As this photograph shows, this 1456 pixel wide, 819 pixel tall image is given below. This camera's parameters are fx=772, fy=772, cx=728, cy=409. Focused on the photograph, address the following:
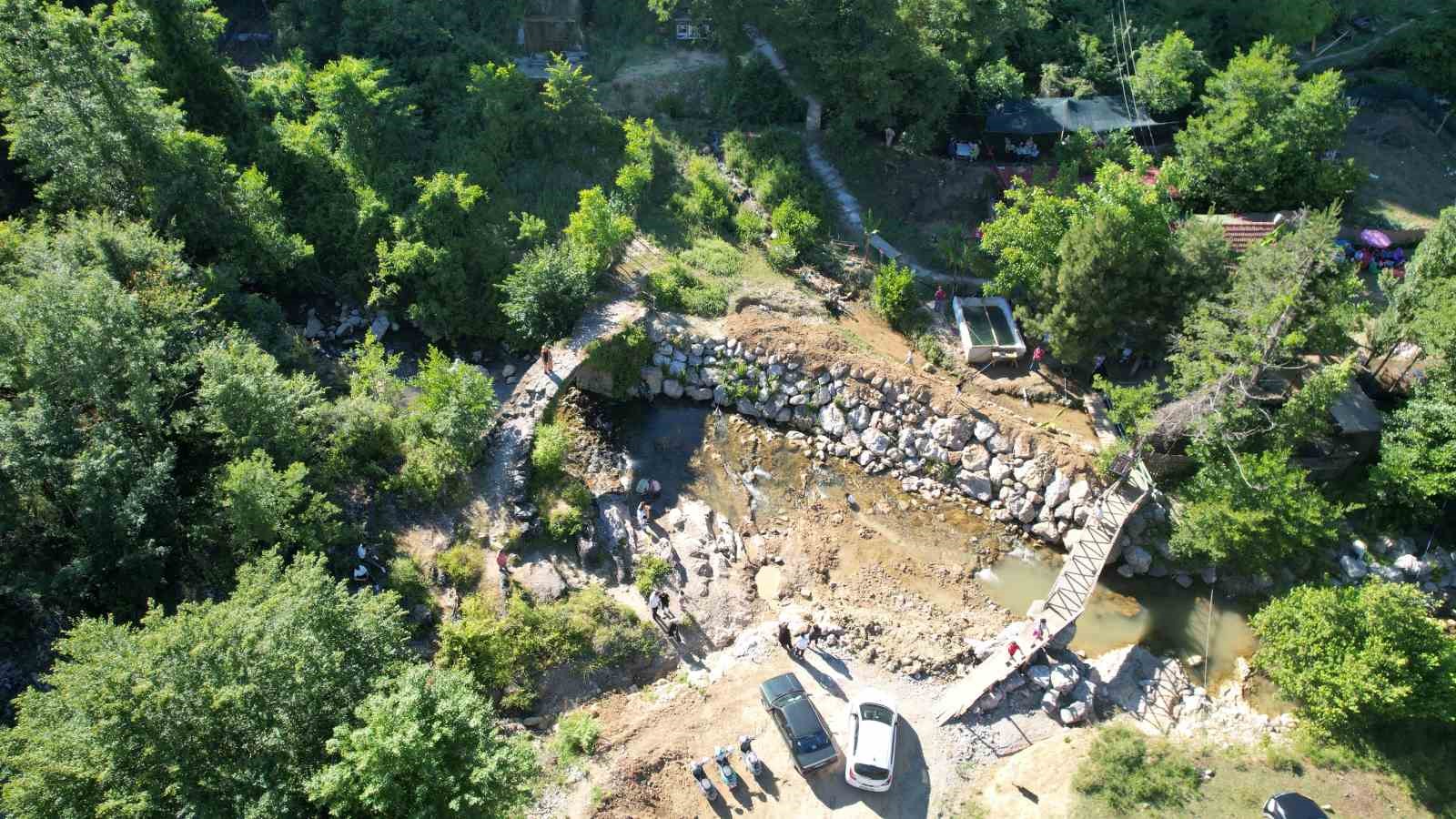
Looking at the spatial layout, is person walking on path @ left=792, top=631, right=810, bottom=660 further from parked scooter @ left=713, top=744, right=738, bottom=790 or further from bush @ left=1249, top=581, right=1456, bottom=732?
bush @ left=1249, top=581, right=1456, bottom=732

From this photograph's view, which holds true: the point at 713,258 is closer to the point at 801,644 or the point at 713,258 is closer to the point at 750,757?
the point at 801,644

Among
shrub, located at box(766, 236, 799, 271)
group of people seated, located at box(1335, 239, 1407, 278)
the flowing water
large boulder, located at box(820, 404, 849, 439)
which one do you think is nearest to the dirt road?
the flowing water

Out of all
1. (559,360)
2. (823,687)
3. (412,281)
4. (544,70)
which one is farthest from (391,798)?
(544,70)

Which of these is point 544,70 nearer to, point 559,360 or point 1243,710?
point 559,360

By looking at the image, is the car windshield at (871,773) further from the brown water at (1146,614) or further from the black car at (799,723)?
the brown water at (1146,614)

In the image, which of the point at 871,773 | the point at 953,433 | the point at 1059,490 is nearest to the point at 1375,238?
the point at 1059,490

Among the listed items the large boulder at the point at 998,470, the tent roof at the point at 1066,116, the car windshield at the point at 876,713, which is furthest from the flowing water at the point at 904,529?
the tent roof at the point at 1066,116
